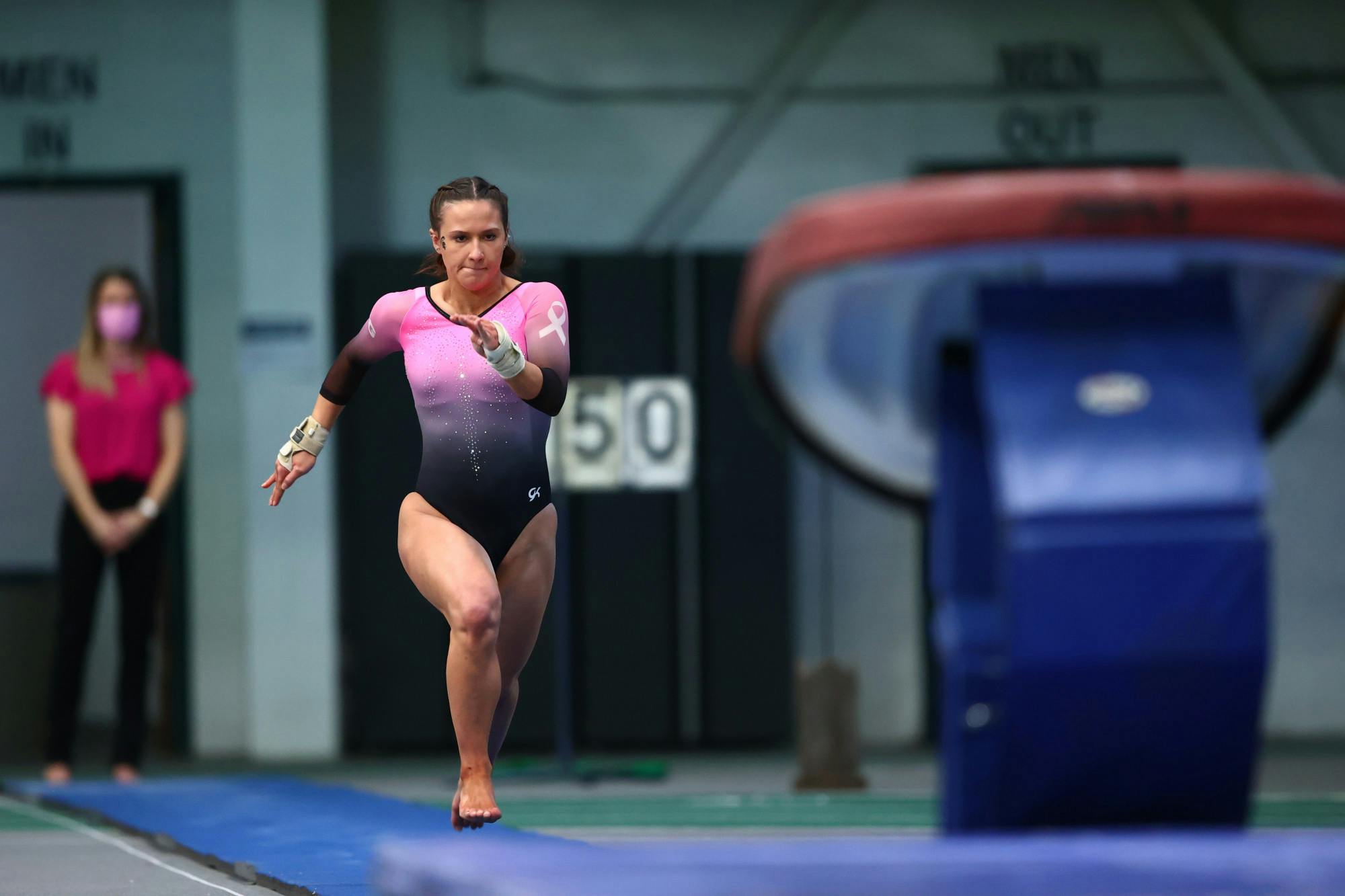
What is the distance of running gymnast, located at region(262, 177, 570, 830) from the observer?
333cm

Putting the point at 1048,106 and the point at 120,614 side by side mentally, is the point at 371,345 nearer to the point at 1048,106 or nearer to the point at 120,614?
the point at 120,614

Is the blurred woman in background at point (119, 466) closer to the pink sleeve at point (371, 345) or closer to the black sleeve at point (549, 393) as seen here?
the pink sleeve at point (371, 345)

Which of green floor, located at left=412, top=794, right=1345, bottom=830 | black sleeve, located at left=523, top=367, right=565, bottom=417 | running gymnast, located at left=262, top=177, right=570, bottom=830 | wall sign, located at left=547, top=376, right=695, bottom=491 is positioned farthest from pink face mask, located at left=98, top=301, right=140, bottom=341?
black sleeve, located at left=523, top=367, right=565, bottom=417

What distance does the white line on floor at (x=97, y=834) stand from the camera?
3.92 meters

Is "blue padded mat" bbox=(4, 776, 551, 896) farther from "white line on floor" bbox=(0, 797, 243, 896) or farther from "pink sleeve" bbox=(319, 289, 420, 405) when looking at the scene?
"pink sleeve" bbox=(319, 289, 420, 405)

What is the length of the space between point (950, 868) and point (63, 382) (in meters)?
5.08

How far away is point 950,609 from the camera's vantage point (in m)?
2.34

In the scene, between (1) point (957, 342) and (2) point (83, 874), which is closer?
(1) point (957, 342)

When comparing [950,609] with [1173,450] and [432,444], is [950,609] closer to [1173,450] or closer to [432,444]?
[1173,450]

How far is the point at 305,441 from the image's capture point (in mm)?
3461

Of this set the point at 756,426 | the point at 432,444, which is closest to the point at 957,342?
the point at 432,444

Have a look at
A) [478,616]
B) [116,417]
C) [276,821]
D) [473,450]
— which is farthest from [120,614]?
[478,616]

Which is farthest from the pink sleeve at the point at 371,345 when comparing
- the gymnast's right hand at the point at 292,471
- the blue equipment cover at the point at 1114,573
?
the blue equipment cover at the point at 1114,573

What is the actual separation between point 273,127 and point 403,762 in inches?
102
